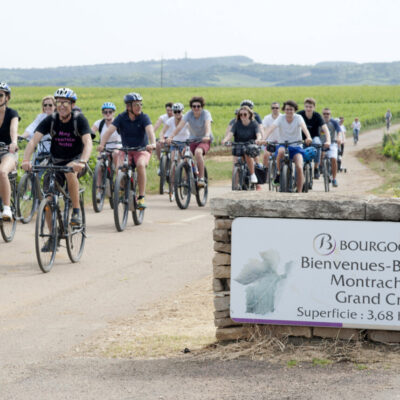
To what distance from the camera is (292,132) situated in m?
15.7

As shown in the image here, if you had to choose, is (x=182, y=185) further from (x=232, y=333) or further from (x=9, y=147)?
(x=232, y=333)

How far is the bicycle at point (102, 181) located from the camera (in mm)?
15720

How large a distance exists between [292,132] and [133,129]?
9.86 feet

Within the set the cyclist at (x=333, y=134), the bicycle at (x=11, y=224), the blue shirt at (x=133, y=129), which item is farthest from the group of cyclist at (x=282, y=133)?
the bicycle at (x=11, y=224)

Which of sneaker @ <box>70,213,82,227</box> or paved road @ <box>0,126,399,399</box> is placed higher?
sneaker @ <box>70,213,82,227</box>

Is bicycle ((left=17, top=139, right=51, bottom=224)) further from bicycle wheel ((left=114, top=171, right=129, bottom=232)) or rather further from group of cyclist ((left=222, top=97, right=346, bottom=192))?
group of cyclist ((left=222, top=97, right=346, bottom=192))

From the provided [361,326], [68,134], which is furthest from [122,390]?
[68,134]

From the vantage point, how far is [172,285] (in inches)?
366

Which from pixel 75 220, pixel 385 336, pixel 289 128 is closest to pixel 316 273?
pixel 385 336

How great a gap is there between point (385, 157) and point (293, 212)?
104ft

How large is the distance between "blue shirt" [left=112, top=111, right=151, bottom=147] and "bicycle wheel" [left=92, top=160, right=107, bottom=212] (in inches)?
60.5

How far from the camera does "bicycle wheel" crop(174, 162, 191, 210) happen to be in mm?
16203

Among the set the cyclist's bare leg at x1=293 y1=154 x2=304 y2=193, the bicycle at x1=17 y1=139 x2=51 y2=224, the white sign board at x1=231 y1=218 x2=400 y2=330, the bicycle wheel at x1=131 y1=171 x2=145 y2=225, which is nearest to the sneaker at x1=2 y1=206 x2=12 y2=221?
the bicycle at x1=17 y1=139 x2=51 y2=224

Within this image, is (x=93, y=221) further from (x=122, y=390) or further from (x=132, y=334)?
(x=122, y=390)
